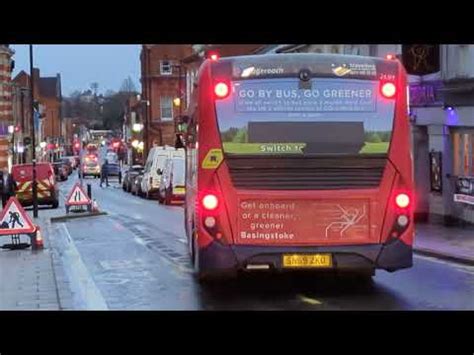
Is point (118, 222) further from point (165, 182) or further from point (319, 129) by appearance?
point (319, 129)

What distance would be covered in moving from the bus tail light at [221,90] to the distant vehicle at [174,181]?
911 inches

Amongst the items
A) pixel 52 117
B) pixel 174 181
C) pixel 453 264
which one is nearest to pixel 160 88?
pixel 52 117

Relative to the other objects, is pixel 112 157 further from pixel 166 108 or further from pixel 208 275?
pixel 208 275

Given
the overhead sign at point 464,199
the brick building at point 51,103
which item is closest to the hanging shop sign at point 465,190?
the overhead sign at point 464,199

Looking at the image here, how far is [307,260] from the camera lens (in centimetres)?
1112

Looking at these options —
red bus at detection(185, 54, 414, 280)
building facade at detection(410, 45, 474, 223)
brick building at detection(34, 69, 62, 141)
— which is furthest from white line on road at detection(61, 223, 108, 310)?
brick building at detection(34, 69, 62, 141)

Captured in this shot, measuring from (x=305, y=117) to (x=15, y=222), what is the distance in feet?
27.4

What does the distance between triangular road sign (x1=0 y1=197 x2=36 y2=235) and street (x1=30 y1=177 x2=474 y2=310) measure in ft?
2.34

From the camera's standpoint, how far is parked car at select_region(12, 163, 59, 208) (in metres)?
36.8

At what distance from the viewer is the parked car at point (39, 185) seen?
1448 inches

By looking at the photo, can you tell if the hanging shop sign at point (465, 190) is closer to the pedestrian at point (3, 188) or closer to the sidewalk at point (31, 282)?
the sidewalk at point (31, 282)
